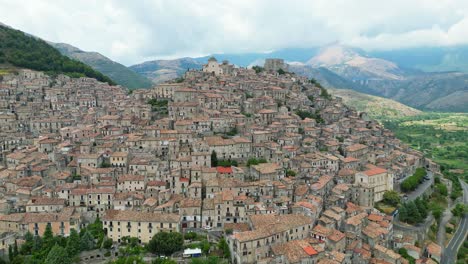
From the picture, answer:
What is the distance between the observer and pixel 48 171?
2298 inches

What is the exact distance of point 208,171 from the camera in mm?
55656

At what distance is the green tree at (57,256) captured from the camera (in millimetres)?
41594

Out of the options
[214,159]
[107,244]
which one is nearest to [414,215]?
[214,159]

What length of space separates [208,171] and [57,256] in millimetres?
21274

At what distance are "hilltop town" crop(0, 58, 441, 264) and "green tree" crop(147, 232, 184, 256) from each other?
243 centimetres

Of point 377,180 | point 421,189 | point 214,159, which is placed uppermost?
point 214,159

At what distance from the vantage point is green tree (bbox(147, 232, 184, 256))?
44.2m

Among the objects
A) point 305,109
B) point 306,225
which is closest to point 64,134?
point 306,225

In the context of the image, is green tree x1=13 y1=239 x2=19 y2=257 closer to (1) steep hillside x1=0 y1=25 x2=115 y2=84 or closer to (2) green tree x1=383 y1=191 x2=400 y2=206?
(2) green tree x1=383 y1=191 x2=400 y2=206

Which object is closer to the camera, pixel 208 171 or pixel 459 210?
pixel 208 171

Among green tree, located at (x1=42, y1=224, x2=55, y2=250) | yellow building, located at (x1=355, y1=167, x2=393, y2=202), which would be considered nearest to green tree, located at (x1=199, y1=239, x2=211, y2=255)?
green tree, located at (x1=42, y1=224, x2=55, y2=250)

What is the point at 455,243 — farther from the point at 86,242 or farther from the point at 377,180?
the point at 86,242

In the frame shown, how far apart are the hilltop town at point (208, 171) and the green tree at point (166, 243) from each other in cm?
243

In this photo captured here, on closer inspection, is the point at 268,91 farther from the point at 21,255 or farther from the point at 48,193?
the point at 21,255
